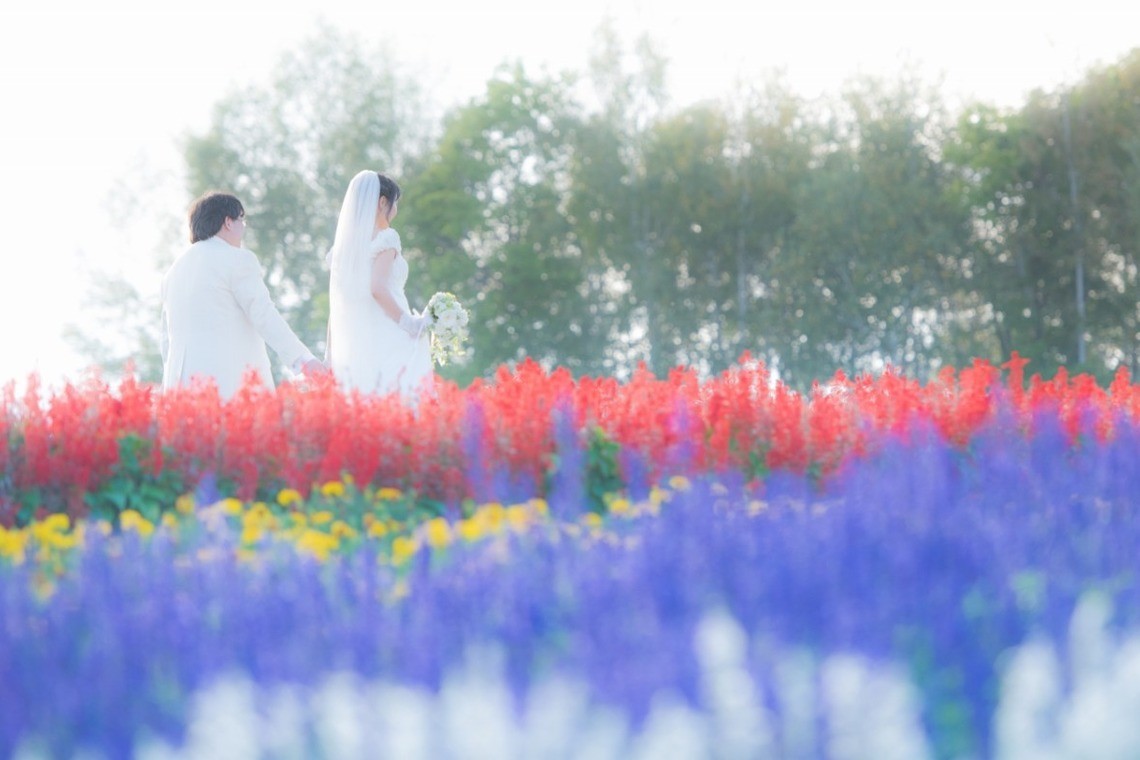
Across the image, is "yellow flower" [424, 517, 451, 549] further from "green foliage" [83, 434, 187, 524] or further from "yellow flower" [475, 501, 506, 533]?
"green foliage" [83, 434, 187, 524]

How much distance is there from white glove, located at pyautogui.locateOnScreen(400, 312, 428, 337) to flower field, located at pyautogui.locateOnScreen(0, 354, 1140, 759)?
3.39 meters

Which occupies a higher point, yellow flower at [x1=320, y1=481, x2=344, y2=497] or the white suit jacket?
the white suit jacket

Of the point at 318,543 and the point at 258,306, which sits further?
the point at 258,306

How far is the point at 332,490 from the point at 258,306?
3220mm

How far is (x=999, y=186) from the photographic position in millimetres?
34906

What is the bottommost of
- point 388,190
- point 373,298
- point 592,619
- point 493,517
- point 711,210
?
point 592,619

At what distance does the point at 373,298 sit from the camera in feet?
31.2

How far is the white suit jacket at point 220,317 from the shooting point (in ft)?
28.7

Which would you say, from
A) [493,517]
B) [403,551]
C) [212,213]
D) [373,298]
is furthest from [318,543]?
[373,298]

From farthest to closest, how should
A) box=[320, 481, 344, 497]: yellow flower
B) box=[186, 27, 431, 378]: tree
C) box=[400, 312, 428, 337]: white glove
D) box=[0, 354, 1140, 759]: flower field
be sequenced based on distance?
box=[186, 27, 431, 378]: tree → box=[400, 312, 428, 337]: white glove → box=[320, 481, 344, 497]: yellow flower → box=[0, 354, 1140, 759]: flower field

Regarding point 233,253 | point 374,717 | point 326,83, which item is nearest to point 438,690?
point 374,717

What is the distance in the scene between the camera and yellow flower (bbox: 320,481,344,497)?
5723mm

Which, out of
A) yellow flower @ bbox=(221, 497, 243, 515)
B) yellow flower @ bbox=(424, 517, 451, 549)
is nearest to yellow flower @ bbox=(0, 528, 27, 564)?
yellow flower @ bbox=(221, 497, 243, 515)

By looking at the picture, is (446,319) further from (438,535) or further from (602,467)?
(438,535)
